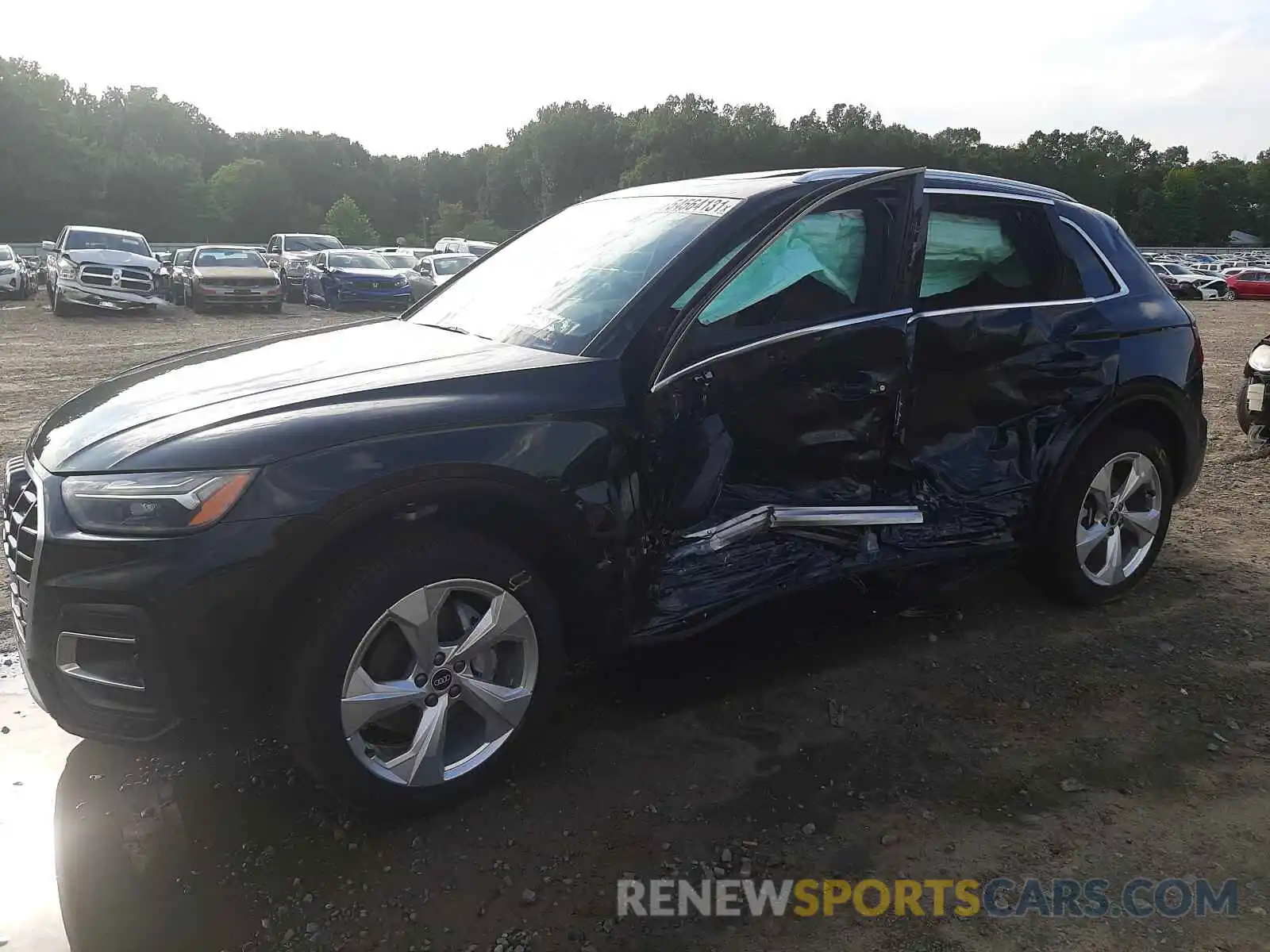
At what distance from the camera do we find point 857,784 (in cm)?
296

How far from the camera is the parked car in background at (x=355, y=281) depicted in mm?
21375

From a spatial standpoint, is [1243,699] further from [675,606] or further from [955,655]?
[675,606]

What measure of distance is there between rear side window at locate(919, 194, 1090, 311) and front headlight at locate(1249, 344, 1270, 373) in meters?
3.87

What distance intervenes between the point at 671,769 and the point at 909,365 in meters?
1.61

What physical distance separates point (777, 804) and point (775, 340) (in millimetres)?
1433

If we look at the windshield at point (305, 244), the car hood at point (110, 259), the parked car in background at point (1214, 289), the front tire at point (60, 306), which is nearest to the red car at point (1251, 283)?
the parked car in background at point (1214, 289)

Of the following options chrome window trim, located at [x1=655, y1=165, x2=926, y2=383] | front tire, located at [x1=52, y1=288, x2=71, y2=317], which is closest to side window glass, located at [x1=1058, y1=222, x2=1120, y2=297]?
chrome window trim, located at [x1=655, y1=165, x2=926, y2=383]

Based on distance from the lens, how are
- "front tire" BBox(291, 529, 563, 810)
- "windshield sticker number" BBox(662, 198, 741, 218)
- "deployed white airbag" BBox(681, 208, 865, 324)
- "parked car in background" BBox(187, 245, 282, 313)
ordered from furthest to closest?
"parked car in background" BBox(187, 245, 282, 313) < "windshield sticker number" BBox(662, 198, 741, 218) < "deployed white airbag" BBox(681, 208, 865, 324) < "front tire" BBox(291, 529, 563, 810)

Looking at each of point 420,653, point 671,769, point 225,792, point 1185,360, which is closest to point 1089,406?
point 1185,360

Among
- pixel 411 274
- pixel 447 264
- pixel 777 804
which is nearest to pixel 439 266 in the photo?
pixel 447 264

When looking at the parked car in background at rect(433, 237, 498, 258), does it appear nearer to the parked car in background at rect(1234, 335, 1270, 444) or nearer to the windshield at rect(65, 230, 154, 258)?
the windshield at rect(65, 230, 154, 258)

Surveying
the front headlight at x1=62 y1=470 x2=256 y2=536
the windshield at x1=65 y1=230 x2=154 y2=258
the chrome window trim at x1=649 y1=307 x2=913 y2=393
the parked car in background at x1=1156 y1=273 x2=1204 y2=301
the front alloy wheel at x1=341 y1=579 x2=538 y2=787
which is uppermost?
the parked car in background at x1=1156 y1=273 x2=1204 y2=301

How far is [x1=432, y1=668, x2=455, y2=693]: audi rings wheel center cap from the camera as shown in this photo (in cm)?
267

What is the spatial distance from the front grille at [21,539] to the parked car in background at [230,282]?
62.5 ft
